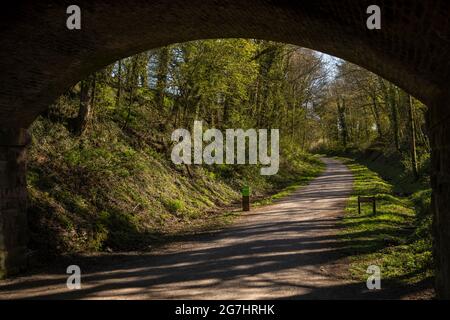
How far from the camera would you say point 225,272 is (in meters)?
7.98

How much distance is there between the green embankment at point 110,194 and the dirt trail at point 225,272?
45.9 inches

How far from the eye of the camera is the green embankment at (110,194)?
10082mm

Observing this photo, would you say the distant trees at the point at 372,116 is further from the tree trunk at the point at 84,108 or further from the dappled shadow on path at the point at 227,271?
the tree trunk at the point at 84,108

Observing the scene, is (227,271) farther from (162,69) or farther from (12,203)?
(162,69)

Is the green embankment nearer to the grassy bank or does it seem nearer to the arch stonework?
the arch stonework

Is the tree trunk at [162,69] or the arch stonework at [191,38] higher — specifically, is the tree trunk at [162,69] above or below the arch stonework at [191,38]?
above

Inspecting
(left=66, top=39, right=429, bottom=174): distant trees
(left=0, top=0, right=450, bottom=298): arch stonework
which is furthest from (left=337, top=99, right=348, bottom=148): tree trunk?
(left=0, top=0, right=450, bottom=298): arch stonework

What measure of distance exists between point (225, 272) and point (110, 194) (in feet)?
19.3

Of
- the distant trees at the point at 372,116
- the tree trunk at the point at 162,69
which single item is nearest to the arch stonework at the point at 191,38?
the distant trees at the point at 372,116

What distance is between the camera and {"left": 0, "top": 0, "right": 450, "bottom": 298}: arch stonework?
5.03 metres

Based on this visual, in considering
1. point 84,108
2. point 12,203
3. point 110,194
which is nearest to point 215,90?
point 84,108

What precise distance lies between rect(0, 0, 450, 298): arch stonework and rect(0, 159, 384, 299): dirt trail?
1.80 m
